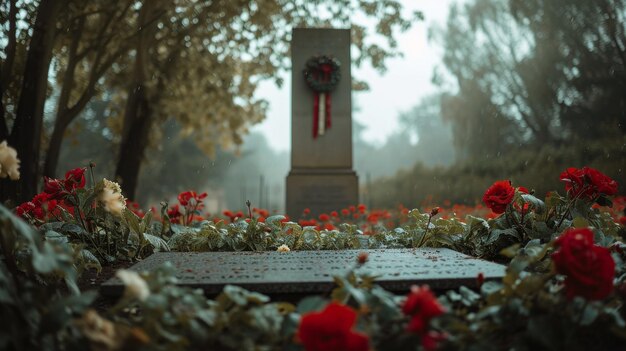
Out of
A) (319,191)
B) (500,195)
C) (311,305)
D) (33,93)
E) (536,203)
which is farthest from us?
(319,191)

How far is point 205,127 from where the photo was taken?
41.8ft

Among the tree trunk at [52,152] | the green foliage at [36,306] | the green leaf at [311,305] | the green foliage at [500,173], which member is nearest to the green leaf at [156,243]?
the green foliage at [36,306]

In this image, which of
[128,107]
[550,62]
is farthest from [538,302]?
[550,62]

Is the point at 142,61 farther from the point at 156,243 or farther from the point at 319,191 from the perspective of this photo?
the point at 156,243

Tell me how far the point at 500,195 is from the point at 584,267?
1.52 metres

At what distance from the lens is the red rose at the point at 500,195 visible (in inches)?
117

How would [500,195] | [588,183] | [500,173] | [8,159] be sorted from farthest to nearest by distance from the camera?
[500,173], [500,195], [588,183], [8,159]

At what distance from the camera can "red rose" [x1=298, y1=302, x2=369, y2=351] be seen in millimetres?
1147

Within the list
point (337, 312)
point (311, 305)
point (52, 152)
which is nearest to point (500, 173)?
point (52, 152)

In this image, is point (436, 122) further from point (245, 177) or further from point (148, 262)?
point (148, 262)

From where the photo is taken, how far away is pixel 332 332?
1148 mm

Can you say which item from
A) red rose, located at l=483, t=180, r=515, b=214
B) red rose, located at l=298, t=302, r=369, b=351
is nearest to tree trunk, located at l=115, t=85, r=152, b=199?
red rose, located at l=483, t=180, r=515, b=214

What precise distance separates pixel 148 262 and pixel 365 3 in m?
7.60

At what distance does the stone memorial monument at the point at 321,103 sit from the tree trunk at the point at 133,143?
9.38 ft
